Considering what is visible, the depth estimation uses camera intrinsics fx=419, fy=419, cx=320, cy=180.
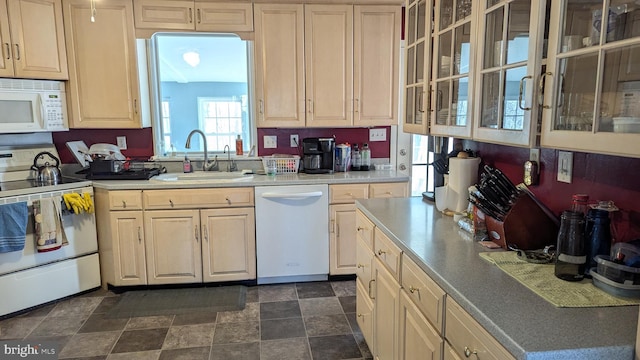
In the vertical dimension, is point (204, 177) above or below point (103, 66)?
below

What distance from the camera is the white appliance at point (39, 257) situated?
282cm

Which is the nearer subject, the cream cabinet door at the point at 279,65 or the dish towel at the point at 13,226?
the dish towel at the point at 13,226

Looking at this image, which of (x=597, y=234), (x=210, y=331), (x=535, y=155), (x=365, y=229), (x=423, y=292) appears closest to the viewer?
(x=597, y=234)

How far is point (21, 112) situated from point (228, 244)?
5.88 ft

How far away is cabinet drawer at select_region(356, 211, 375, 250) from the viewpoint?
219 centimetres

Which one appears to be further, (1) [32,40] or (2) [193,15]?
(2) [193,15]

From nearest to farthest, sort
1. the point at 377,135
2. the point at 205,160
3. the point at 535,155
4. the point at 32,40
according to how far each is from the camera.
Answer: the point at 535,155 → the point at 32,40 → the point at 205,160 → the point at 377,135

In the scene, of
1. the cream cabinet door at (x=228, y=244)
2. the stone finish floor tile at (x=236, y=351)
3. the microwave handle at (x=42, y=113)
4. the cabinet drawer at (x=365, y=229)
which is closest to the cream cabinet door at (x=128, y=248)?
the cream cabinet door at (x=228, y=244)

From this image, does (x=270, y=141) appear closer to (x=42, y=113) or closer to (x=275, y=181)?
(x=275, y=181)

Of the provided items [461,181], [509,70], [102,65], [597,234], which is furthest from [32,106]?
[597,234]

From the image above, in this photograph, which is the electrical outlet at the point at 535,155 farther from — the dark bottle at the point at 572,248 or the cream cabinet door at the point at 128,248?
the cream cabinet door at the point at 128,248

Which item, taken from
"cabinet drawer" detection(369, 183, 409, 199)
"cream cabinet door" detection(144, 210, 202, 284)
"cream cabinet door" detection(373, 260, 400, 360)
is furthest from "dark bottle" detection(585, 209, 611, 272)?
"cream cabinet door" detection(144, 210, 202, 284)

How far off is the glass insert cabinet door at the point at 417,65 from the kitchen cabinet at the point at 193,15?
1438 mm

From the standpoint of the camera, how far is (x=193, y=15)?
329 centimetres
